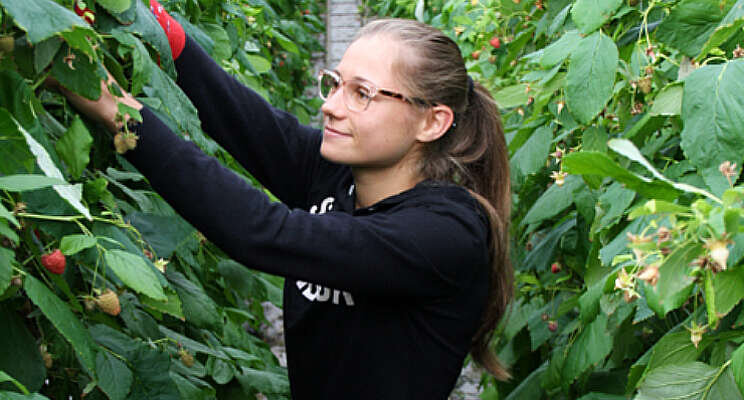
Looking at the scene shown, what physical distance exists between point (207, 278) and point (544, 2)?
1360 mm

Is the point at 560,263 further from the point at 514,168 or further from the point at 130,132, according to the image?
the point at 130,132

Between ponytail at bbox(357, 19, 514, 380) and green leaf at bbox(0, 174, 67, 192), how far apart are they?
0.94 metres

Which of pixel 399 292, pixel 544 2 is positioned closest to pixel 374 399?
pixel 399 292

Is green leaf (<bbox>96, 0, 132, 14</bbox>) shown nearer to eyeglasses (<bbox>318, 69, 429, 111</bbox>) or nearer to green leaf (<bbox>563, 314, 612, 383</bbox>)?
eyeglasses (<bbox>318, 69, 429, 111</bbox>)

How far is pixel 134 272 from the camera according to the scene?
1188mm

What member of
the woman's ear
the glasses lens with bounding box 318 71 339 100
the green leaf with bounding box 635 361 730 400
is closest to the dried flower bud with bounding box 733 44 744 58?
the green leaf with bounding box 635 361 730 400

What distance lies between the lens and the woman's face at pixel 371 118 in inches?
69.4

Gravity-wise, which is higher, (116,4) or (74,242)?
(116,4)

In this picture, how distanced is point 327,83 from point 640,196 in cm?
72

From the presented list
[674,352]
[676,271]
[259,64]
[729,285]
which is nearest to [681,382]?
[674,352]

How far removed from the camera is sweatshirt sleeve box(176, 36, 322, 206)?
1924 mm

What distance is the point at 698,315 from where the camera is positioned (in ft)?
4.82

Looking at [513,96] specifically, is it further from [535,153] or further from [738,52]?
[738,52]

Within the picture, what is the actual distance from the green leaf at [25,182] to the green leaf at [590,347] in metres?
1.25
